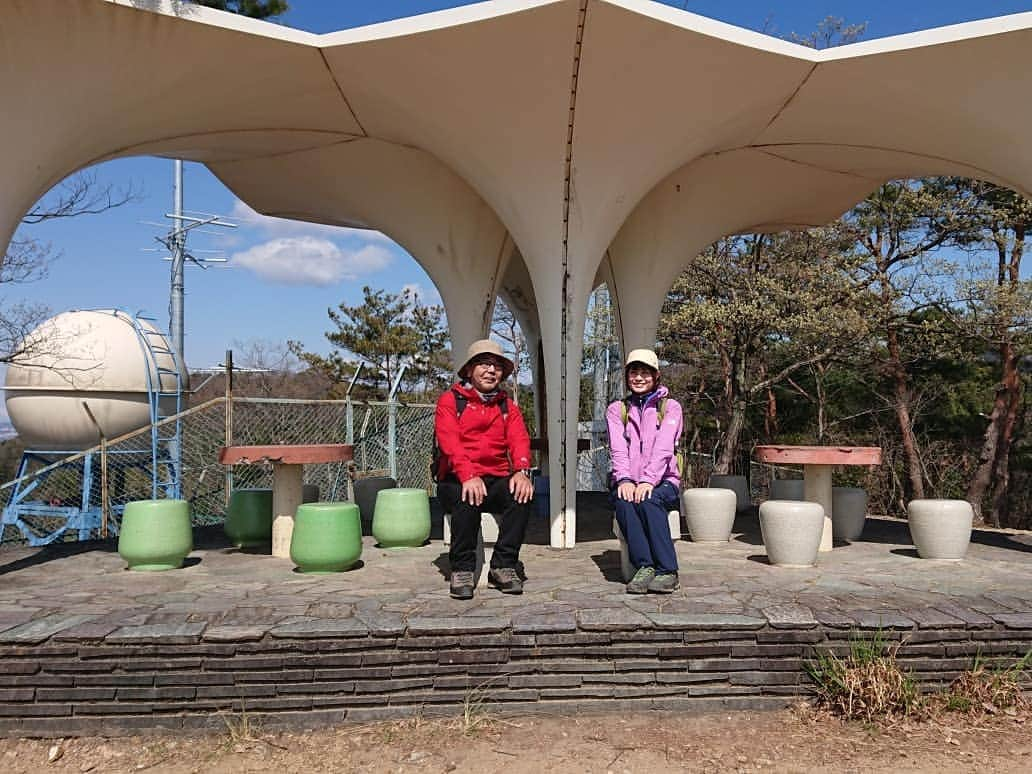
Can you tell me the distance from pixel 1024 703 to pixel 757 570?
206cm

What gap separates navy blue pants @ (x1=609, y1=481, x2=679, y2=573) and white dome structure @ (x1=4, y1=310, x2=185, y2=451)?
9.89 metres

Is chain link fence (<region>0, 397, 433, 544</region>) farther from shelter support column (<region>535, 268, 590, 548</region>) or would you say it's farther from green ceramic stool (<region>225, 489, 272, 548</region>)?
shelter support column (<region>535, 268, 590, 548</region>)

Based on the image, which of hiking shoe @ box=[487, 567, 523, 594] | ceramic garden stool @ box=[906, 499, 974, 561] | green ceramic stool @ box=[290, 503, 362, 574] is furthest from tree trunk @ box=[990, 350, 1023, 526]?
green ceramic stool @ box=[290, 503, 362, 574]

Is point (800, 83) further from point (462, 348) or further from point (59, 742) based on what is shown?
point (59, 742)

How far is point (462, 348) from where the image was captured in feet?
28.1

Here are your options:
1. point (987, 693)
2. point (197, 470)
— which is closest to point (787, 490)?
point (987, 693)

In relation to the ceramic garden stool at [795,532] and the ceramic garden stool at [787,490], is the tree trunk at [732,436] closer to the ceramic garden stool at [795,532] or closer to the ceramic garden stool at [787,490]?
the ceramic garden stool at [787,490]

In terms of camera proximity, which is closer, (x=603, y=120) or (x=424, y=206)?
(x=603, y=120)

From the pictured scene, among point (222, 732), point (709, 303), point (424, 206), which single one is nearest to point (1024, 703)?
point (222, 732)

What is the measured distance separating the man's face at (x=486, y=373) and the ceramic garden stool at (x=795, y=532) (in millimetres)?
2523

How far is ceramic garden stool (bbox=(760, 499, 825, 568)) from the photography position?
242 inches

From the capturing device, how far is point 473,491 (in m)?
5.00

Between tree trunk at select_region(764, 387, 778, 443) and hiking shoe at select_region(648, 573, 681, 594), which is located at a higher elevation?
tree trunk at select_region(764, 387, 778, 443)

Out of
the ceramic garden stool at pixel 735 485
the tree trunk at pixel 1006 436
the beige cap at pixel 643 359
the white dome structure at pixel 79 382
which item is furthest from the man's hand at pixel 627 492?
the tree trunk at pixel 1006 436
